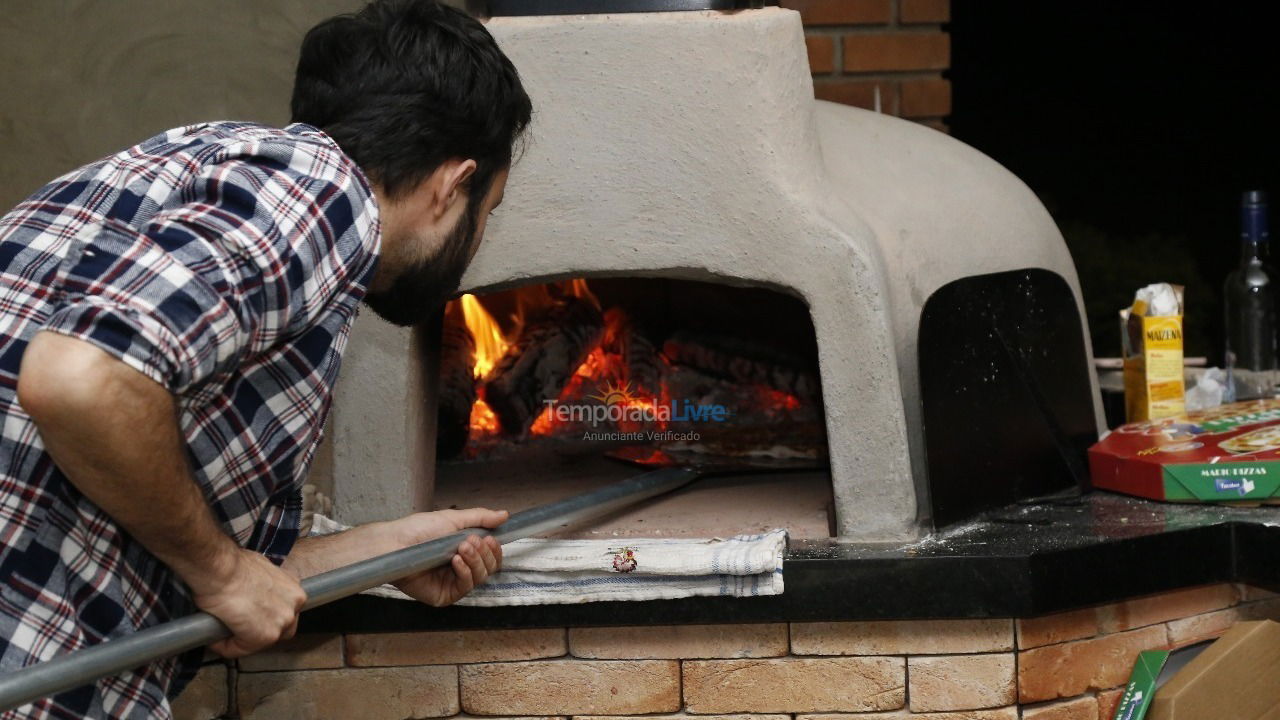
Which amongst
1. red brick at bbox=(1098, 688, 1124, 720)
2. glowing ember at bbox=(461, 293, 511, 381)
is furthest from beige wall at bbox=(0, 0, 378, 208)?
red brick at bbox=(1098, 688, 1124, 720)

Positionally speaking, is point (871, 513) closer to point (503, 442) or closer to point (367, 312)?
point (367, 312)

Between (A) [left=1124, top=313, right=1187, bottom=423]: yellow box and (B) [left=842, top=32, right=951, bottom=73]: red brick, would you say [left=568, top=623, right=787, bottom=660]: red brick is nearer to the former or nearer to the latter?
(A) [left=1124, top=313, right=1187, bottom=423]: yellow box

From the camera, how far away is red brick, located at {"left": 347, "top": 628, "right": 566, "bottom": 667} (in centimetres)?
189

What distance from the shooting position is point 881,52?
2.91 metres

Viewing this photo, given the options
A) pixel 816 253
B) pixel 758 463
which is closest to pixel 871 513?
pixel 816 253

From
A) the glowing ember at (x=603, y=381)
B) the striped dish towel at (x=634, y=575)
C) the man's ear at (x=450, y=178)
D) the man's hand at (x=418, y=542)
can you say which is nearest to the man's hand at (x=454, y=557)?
the man's hand at (x=418, y=542)

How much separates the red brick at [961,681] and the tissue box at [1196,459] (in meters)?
0.49

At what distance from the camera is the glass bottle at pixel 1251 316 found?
9.47 ft

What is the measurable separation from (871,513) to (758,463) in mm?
613

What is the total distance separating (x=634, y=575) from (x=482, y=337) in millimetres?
1100

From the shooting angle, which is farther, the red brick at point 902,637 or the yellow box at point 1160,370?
the yellow box at point 1160,370

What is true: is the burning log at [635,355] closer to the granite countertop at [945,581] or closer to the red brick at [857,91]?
the red brick at [857,91]

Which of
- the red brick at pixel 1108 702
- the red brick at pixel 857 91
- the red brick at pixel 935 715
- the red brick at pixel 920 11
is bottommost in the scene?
the red brick at pixel 1108 702

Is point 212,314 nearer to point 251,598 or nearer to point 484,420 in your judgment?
point 251,598
